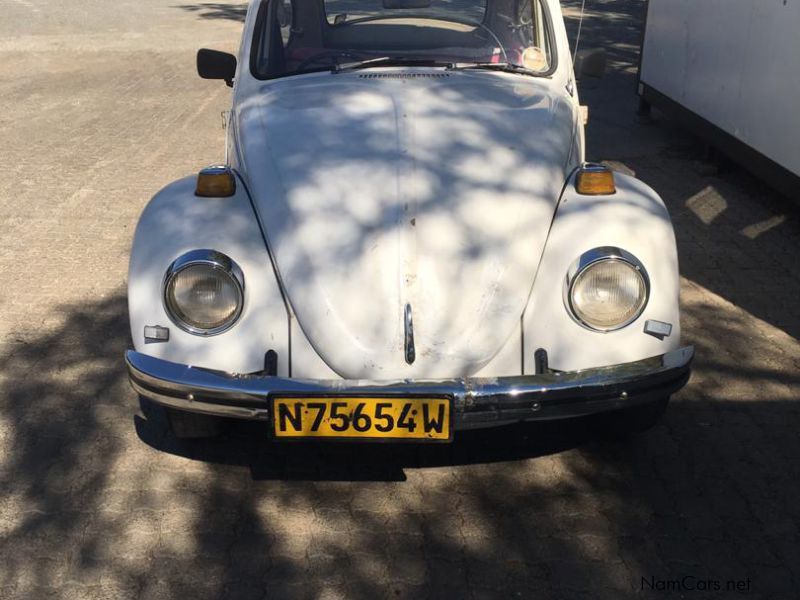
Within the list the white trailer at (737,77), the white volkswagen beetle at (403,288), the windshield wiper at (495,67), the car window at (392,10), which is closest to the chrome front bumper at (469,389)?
the white volkswagen beetle at (403,288)

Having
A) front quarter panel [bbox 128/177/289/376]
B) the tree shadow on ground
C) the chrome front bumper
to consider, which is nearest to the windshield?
front quarter panel [bbox 128/177/289/376]

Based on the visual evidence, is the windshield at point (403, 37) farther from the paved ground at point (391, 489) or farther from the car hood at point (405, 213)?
the paved ground at point (391, 489)

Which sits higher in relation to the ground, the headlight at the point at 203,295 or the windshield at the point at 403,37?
the windshield at the point at 403,37

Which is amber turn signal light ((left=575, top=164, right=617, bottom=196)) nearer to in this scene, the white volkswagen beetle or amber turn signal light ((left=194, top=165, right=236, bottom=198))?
the white volkswagen beetle

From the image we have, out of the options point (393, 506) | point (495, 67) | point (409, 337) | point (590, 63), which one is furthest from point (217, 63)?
point (393, 506)

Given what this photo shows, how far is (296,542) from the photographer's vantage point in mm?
3533

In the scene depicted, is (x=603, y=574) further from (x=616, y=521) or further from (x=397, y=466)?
(x=397, y=466)

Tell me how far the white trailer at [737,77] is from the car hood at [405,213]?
3.01m

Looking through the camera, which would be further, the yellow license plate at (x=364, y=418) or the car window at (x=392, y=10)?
the car window at (x=392, y=10)

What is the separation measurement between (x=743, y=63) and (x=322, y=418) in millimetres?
5642

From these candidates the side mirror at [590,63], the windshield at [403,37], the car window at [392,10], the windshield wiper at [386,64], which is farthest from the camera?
the side mirror at [590,63]

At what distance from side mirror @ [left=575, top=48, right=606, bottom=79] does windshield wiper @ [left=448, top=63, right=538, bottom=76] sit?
0.66 metres

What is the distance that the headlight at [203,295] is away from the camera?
3.51 metres

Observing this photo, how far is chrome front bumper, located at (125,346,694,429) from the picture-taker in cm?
→ 324
